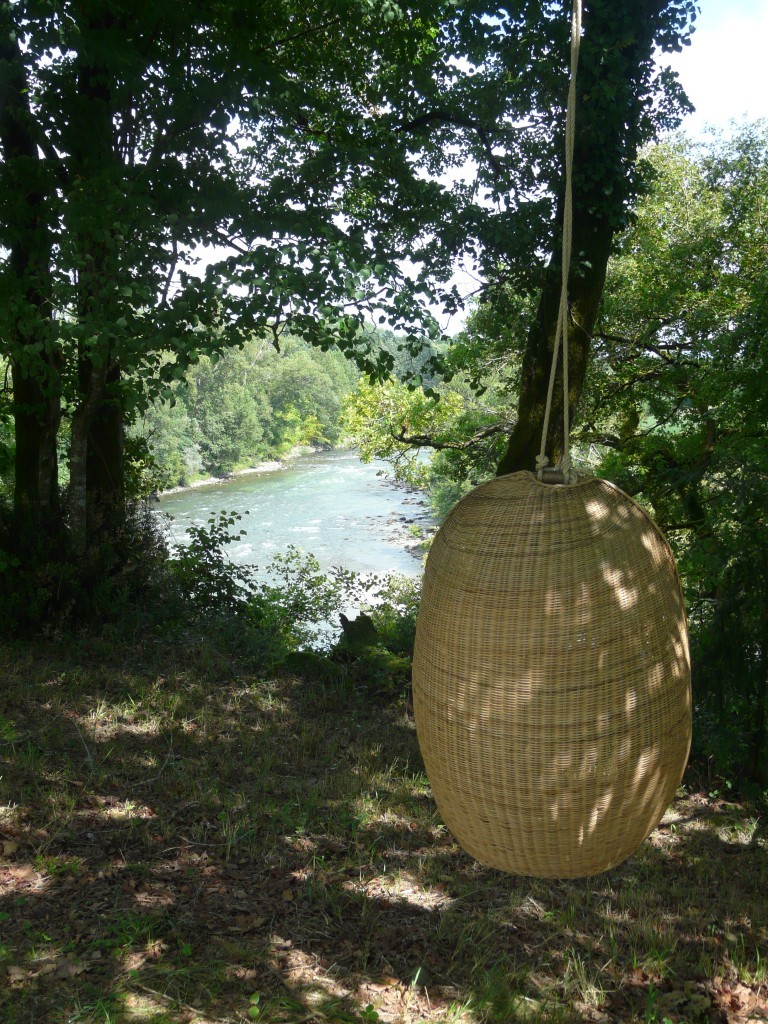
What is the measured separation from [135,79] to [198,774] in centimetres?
379

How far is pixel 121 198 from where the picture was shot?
4.28 metres

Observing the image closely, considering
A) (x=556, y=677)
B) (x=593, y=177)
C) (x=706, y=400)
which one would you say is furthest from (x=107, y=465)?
(x=556, y=677)

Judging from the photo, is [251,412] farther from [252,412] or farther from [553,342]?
[553,342]

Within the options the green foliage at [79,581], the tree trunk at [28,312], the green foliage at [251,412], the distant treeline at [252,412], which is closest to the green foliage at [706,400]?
the tree trunk at [28,312]

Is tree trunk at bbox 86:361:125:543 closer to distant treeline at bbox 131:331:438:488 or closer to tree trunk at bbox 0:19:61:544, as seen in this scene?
tree trunk at bbox 0:19:61:544

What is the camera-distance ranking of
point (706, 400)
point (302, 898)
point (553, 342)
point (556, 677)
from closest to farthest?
point (556, 677) < point (302, 898) < point (553, 342) < point (706, 400)

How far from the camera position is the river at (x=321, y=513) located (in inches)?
670

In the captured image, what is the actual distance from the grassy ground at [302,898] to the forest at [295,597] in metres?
0.02

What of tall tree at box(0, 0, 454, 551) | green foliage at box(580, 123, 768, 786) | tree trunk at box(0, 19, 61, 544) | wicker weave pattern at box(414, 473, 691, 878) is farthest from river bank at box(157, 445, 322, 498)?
wicker weave pattern at box(414, 473, 691, 878)

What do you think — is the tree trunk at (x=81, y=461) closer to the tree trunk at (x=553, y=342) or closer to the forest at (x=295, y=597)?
the forest at (x=295, y=597)

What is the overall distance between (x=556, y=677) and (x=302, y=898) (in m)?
2.01

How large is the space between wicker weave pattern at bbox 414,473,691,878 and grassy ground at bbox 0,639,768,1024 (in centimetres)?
116

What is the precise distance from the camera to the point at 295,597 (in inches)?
339

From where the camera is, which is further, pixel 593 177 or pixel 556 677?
pixel 593 177
